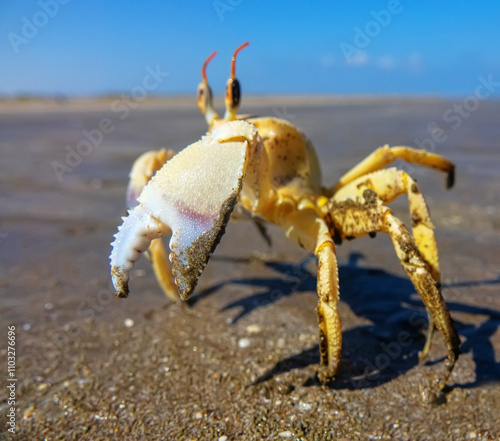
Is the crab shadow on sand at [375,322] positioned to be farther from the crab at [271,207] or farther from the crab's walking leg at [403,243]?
the crab's walking leg at [403,243]

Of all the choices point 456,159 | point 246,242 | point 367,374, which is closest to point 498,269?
point 367,374

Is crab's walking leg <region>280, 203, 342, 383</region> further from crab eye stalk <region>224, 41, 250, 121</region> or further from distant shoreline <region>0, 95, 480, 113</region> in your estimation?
distant shoreline <region>0, 95, 480, 113</region>

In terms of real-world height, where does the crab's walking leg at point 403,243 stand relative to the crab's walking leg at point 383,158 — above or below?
below

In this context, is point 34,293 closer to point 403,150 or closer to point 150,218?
point 150,218

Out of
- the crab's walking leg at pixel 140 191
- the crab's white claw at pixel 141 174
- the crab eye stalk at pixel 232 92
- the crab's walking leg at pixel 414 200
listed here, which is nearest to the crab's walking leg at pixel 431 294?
the crab's walking leg at pixel 414 200

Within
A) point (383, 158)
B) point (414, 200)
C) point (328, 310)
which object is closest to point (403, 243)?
point (414, 200)

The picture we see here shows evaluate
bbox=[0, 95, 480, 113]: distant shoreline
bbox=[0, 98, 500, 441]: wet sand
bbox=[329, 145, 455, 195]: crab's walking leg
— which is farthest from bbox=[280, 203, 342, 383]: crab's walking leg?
bbox=[0, 95, 480, 113]: distant shoreline
